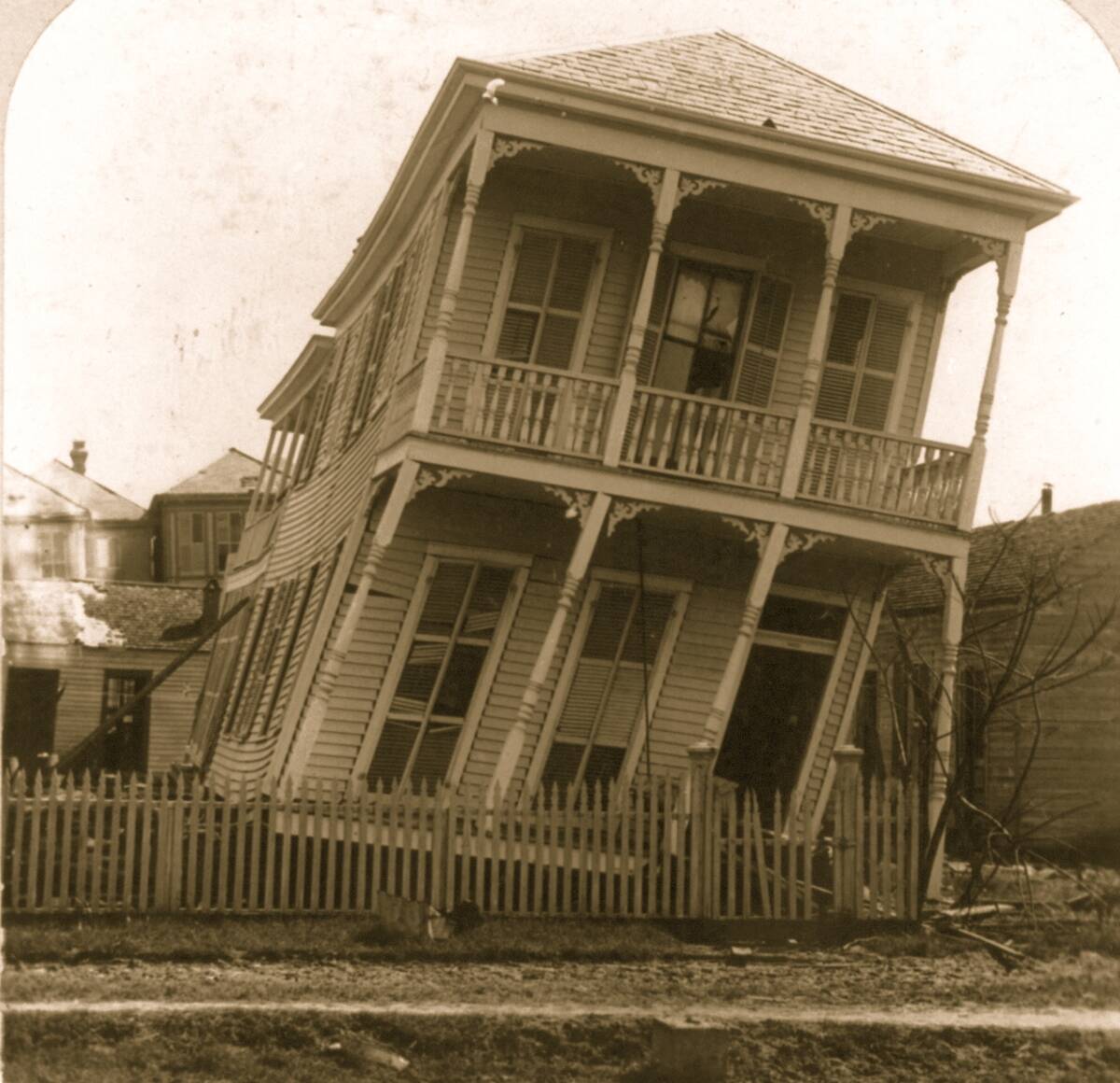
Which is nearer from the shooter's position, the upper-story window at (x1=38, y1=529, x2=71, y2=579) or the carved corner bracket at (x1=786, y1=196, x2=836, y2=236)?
the carved corner bracket at (x1=786, y1=196, x2=836, y2=236)

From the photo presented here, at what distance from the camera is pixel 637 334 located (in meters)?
13.7

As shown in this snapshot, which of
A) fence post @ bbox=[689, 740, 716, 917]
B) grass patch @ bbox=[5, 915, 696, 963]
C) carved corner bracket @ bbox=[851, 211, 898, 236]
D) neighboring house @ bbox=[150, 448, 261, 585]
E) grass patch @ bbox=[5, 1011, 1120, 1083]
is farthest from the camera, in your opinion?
neighboring house @ bbox=[150, 448, 261, 585]

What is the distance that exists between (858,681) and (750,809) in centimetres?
300

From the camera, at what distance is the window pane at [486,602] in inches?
585

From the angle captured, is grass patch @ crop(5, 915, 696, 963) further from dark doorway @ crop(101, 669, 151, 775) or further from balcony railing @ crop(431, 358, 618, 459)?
dark doorway @ crop(101, 669, 151, 775)

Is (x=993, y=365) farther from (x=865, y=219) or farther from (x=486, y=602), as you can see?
(x=486, y=602)

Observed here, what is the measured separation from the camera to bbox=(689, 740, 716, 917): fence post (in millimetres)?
12367

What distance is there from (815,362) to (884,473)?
52.5 inches

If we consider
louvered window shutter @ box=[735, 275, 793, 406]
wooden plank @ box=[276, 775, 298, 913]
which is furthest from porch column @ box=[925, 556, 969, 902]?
wooden plank @ box=[276, 775, 298, 913]

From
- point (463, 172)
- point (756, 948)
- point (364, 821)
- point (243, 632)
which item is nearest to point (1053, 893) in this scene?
point (756, 948)

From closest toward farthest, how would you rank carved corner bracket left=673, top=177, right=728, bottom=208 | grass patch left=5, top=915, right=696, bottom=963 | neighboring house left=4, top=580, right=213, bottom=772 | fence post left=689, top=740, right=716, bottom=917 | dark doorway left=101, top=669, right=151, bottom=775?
grass patch left=5, top=915, right=696, bottom=963 → fence post left=689, top=740, right=716, bottom=917 → carved corner bracket left=673, top=177, right=728, bottom=208 → neighboring house left=4, top=580, right=213, bottom=772 → dark doorway left=101, top=669, right=151, bottom=775

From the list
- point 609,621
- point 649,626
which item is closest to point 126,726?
point 609,621

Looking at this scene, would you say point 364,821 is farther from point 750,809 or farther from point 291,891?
point 750,809

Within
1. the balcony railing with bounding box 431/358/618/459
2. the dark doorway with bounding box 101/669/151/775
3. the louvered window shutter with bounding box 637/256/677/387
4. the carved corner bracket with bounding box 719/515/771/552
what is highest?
the louvered window shutter with bounding box 637/256/677/387
